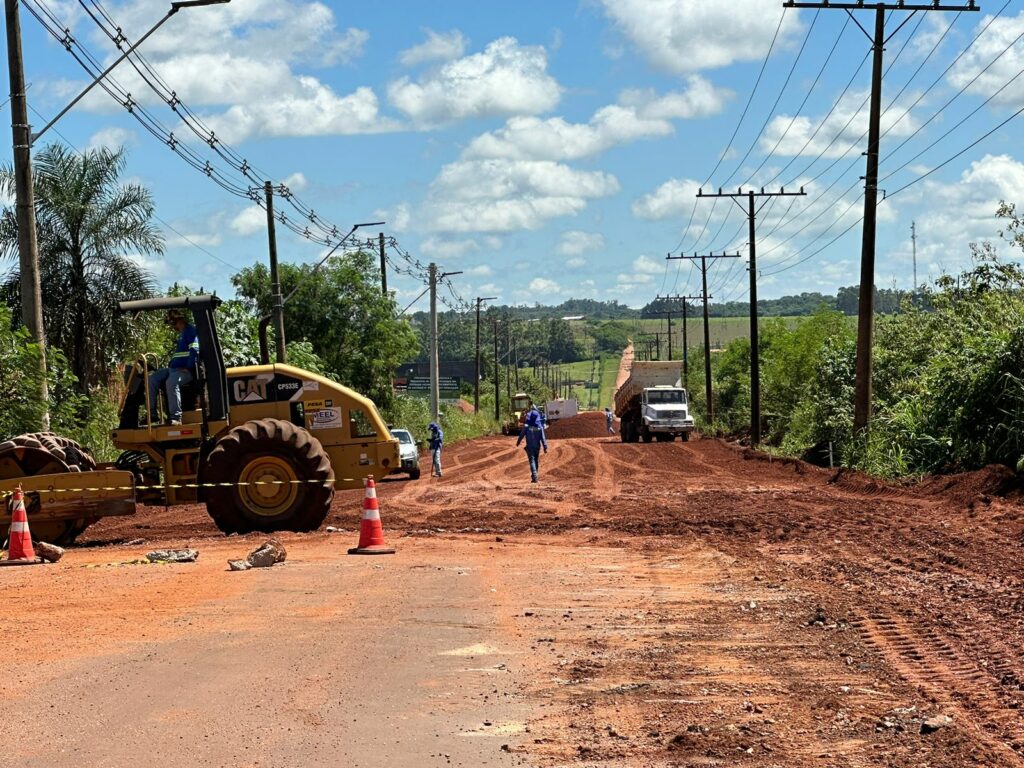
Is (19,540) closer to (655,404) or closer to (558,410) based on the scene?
(655,404)

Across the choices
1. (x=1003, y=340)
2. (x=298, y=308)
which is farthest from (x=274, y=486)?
(x=298, y=308)

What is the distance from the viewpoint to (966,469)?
82.2 ft

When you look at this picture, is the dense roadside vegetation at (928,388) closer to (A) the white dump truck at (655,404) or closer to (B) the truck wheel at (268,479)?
Result: (A) the white dump truck at (655,404)

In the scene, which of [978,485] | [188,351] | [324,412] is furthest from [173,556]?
[978,485]

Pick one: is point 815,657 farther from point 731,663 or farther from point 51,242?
point 51,242

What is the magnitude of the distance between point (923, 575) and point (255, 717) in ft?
25.7

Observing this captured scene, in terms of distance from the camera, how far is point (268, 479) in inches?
713

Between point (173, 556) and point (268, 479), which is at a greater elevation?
point (268, 479)

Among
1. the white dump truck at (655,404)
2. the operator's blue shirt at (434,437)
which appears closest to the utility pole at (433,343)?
the white dump truck at (655,404)

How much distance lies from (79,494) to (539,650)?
9.51 metres

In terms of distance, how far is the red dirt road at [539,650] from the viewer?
7.09 m

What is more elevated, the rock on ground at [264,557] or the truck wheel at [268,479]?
the truck wheel at [268,479]

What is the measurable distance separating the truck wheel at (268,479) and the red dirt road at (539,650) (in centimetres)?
67

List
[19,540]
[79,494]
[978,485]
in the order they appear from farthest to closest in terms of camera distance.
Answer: [978,485] < [79,494] < [19,540]
